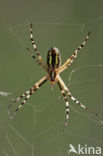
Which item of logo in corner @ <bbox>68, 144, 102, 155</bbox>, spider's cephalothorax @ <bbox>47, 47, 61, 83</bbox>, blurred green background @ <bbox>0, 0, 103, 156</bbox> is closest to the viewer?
spider's cephalothorax @ <bbox>47, 47, 61, 83</bbox>

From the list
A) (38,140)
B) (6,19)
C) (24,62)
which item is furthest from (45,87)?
(6,19)

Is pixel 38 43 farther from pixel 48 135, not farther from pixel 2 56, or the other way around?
pixel 48 135

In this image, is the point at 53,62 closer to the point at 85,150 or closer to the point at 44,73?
the point at 85,150

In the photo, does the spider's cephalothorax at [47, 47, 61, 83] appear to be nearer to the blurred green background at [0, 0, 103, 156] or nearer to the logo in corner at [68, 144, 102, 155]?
the blurred green background at [0, 0, 103, 156]

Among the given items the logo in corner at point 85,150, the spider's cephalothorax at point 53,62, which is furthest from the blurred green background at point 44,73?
the spider's cephalothorax at point 53,62

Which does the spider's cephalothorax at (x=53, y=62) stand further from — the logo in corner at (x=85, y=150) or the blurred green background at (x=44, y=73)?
the logo in corner at (x=85, y=150)

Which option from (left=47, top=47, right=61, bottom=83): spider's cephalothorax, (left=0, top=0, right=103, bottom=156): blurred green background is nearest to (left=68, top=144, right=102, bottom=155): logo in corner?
(left=0, top=0, right=103, bottom=156): blurred green background

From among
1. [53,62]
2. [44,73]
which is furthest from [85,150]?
[53,62]
